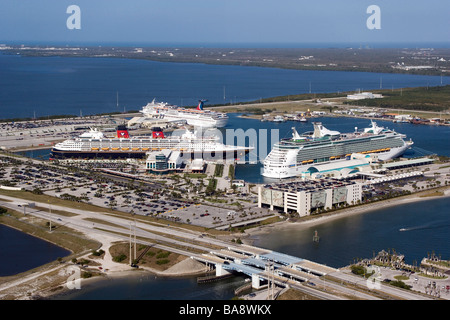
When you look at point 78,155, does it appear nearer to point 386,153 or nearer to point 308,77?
point 386,153

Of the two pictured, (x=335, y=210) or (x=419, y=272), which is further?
(x=335, y=210)

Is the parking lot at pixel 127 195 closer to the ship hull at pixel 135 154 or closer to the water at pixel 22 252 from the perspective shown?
the ship hull at pixel 135 154

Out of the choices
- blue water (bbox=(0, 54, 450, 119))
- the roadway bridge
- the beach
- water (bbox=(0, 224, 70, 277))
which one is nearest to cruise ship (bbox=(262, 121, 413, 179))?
the beach

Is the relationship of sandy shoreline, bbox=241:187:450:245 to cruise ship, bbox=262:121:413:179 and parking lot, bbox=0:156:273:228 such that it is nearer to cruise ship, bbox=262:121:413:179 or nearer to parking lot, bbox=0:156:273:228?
parking lot, bbox=0:156:273:228

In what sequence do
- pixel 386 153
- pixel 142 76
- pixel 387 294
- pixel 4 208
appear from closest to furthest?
pixel 387 294
pixel 4 208
pixel 386 153
pixel 142 76

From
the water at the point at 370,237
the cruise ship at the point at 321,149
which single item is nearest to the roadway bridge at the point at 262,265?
the water at the point at 370,237

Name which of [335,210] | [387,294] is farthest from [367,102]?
[387,294]
